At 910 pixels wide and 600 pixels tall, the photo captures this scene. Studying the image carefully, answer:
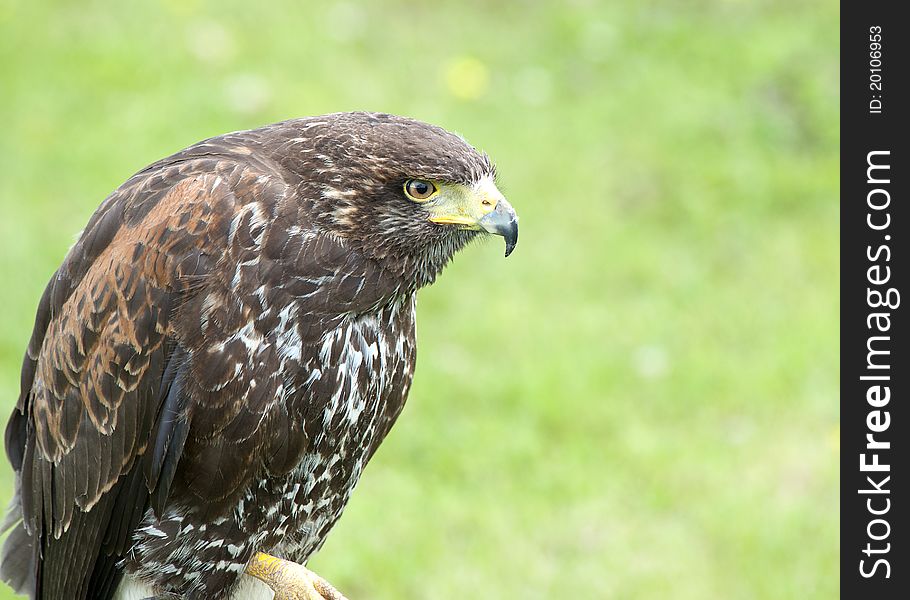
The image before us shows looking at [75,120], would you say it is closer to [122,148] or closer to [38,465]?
[122,148]

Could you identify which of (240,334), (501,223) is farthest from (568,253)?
(240,334)

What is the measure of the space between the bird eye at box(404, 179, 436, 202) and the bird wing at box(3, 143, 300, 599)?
1.25ft

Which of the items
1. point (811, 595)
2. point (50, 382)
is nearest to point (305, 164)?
point (50, 382)

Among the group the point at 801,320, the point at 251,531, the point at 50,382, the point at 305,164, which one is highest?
the point at 801,320

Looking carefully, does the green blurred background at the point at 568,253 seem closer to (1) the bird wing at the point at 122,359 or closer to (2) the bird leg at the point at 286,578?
(2) the bird leg at the point at 286,578

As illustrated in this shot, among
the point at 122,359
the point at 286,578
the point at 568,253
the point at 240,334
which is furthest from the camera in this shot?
the point at 568,253

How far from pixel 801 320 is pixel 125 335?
6056 mm

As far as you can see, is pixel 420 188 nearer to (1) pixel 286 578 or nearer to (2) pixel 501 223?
(2) pixel 501 223

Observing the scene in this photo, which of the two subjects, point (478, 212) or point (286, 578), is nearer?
point (478, 212)

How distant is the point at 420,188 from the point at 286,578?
139 cm

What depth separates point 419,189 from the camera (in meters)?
3.78

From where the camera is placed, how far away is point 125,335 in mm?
3785

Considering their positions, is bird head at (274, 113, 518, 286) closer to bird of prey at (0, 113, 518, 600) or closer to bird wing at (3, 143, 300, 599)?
bird of prey at (0, 113, 518, 600)

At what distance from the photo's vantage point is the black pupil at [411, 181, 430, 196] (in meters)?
3.77
